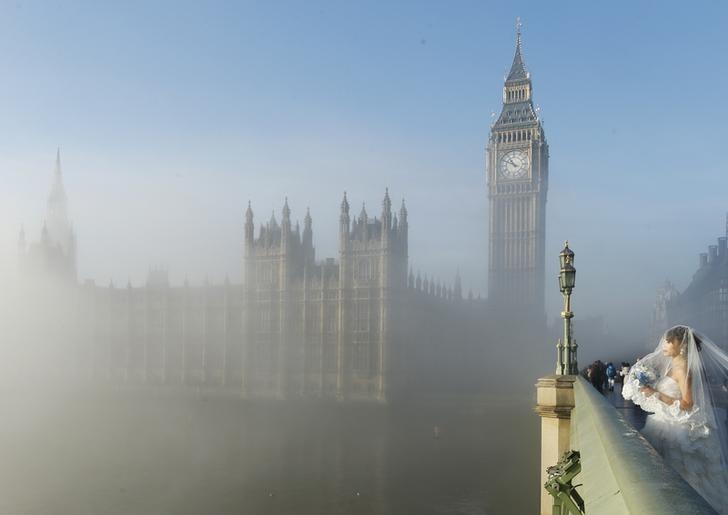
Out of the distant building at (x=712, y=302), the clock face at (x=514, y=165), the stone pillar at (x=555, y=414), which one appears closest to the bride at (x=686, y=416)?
the stone pillar at (x=555, y=414)

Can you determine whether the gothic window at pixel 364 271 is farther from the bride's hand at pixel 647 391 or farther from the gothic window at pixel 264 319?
the bride's hand at pixel 647 391

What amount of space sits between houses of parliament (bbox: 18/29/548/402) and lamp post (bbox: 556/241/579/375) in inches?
1709

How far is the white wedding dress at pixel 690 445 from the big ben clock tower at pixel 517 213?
3077 inches

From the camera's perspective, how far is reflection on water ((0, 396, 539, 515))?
31625 millimetres

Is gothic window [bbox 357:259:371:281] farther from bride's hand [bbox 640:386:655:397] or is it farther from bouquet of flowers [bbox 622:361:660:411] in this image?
bride's hand [bbox 640:386:655:397]

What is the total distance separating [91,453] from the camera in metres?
43.3

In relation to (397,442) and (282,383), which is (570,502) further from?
(282,383)

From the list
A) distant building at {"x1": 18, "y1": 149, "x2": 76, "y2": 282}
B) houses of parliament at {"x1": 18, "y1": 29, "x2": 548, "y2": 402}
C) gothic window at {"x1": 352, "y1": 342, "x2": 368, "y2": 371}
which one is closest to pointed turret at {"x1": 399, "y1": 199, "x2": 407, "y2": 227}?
houses of parliament at {"x1": 18, "y1": 29, "x2": 548, "y2": 402}

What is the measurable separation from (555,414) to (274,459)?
31.1 meters

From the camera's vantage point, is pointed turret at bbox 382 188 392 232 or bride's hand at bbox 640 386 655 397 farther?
pointed turret at bbox 382 188 392 232

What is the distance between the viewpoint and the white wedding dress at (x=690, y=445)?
5.62 m

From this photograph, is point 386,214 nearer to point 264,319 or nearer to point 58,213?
point 264,319

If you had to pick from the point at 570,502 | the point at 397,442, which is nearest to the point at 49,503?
the point at 397,442

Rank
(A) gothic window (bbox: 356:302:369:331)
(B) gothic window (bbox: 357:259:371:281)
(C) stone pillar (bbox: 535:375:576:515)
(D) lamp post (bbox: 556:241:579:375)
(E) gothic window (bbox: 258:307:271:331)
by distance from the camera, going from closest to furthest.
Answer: (C) stone pillar (bbox: 535:375:576:515) → (D) lamp post (bbox: 556:241:579:375) → (A) gothic window (bbox: 356:302:369:331) → (B) gothic window (bbox: 357:259:371:281) → (E) gothic window (bbox: 258:307:271:331)
